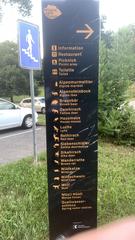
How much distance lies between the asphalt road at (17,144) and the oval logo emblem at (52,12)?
519 cm

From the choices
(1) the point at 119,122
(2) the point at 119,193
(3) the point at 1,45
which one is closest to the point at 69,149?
(2) the point at 119,193

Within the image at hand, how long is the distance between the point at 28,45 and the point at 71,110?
98.7 inches

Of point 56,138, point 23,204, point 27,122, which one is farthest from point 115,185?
point 27,122

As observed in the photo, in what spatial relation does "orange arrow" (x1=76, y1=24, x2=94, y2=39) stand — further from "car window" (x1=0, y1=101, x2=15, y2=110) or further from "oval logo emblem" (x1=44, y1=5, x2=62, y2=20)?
"car window" (x1=0, y1=101, x2=15, y2=110)

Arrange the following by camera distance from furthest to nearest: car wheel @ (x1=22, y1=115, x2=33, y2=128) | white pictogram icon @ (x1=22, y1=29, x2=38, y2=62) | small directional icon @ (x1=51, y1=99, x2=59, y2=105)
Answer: car wheel @ (x1=22, y1=115, x2=33, y2=128), white pictogram icon @ (x1=22, y1=29, x2=38, y2=62), small directional icon @ (x1=51, y1=99, x2=59, y2=105)

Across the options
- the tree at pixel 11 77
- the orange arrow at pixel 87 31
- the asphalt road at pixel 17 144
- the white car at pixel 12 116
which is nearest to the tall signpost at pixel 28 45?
the orange arrow at pixel 87 31

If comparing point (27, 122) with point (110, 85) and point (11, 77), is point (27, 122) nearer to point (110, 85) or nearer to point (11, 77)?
point (110, 85)

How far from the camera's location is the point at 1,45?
29672 mm

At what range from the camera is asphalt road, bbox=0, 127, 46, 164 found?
877 cm

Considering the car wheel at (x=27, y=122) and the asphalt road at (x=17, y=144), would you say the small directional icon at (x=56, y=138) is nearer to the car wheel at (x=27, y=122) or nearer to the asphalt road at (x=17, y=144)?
the asphalt road at (x=17, y=144)

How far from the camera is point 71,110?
361 centimetres

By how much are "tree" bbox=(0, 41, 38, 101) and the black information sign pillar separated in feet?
77.0

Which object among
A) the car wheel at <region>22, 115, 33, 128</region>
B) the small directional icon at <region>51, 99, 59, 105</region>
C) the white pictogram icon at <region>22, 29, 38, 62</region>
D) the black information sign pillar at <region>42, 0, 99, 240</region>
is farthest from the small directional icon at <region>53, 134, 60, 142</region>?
the car wheel at <region>22, 115, 33, 128</region>

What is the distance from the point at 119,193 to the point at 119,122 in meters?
4.49
